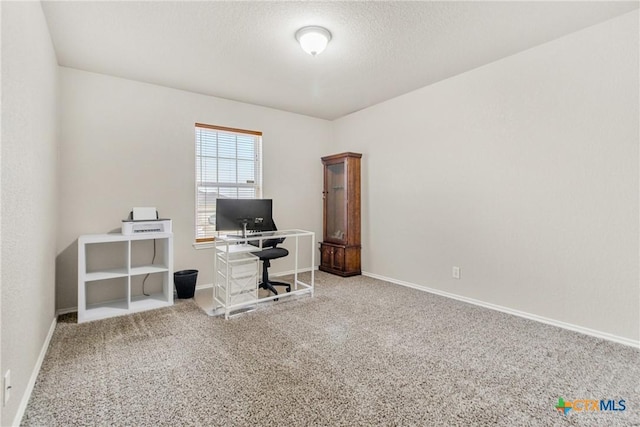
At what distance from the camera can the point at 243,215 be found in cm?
346

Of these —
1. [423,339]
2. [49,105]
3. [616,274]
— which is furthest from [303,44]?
[616,274]

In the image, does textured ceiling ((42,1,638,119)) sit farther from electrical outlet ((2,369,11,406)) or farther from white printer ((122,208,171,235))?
electrical outlet ((2,369,11,406))

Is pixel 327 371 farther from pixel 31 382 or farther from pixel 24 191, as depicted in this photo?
pixel 24 191

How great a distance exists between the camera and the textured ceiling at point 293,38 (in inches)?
90.3

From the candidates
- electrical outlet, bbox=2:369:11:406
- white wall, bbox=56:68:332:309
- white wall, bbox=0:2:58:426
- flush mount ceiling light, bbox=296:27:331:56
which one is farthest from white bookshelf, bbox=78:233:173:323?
flush mount ceiling light, bbox=296:27:331:56

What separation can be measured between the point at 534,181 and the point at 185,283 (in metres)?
3.83

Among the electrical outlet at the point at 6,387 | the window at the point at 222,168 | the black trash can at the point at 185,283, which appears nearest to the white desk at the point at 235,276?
the black trash can at the point at 185,283

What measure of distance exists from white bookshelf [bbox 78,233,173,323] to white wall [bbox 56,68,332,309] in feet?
0.63

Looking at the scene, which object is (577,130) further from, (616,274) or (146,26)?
(146,26)

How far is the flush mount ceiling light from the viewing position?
252 centimetres

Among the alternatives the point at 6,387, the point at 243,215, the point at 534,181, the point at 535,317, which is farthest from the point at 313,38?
the point at 535,317

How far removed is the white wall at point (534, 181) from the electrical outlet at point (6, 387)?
3712mm

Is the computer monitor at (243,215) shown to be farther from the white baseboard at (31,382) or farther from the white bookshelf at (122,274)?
the white baseboard at (31,382)

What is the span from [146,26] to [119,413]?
274cm
